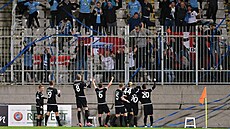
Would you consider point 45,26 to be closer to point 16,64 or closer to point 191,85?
point 16,64

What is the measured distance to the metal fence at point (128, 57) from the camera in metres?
36.1

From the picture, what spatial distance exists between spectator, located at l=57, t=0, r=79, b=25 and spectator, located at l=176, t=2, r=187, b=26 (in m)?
4.79

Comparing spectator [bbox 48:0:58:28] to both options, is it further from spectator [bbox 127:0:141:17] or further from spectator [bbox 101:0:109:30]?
spectator [bbox 127:0:141:17]

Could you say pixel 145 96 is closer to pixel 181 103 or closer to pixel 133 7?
pixel 181 103

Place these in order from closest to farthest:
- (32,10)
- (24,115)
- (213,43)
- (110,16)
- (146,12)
Result: (213,43) < (24,115) < (110,16) < (146,12) < (32,10)

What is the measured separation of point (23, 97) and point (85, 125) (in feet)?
9.40

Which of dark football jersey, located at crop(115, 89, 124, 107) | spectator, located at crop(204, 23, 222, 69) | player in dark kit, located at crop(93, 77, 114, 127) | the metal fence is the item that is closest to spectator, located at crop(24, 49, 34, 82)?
the metal fence

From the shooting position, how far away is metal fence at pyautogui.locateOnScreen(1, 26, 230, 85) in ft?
119

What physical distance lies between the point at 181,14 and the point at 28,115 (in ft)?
26.0

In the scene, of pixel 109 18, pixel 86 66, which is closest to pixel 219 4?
pixel 109 18

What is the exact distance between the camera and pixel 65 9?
133 ft

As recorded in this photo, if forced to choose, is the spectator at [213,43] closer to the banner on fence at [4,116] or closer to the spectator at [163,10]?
the spectator at [163,10]

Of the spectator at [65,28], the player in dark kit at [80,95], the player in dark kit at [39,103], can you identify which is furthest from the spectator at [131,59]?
the player in dark kit at [39,103]

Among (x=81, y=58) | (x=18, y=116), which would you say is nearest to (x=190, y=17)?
(x=81, y=58)
